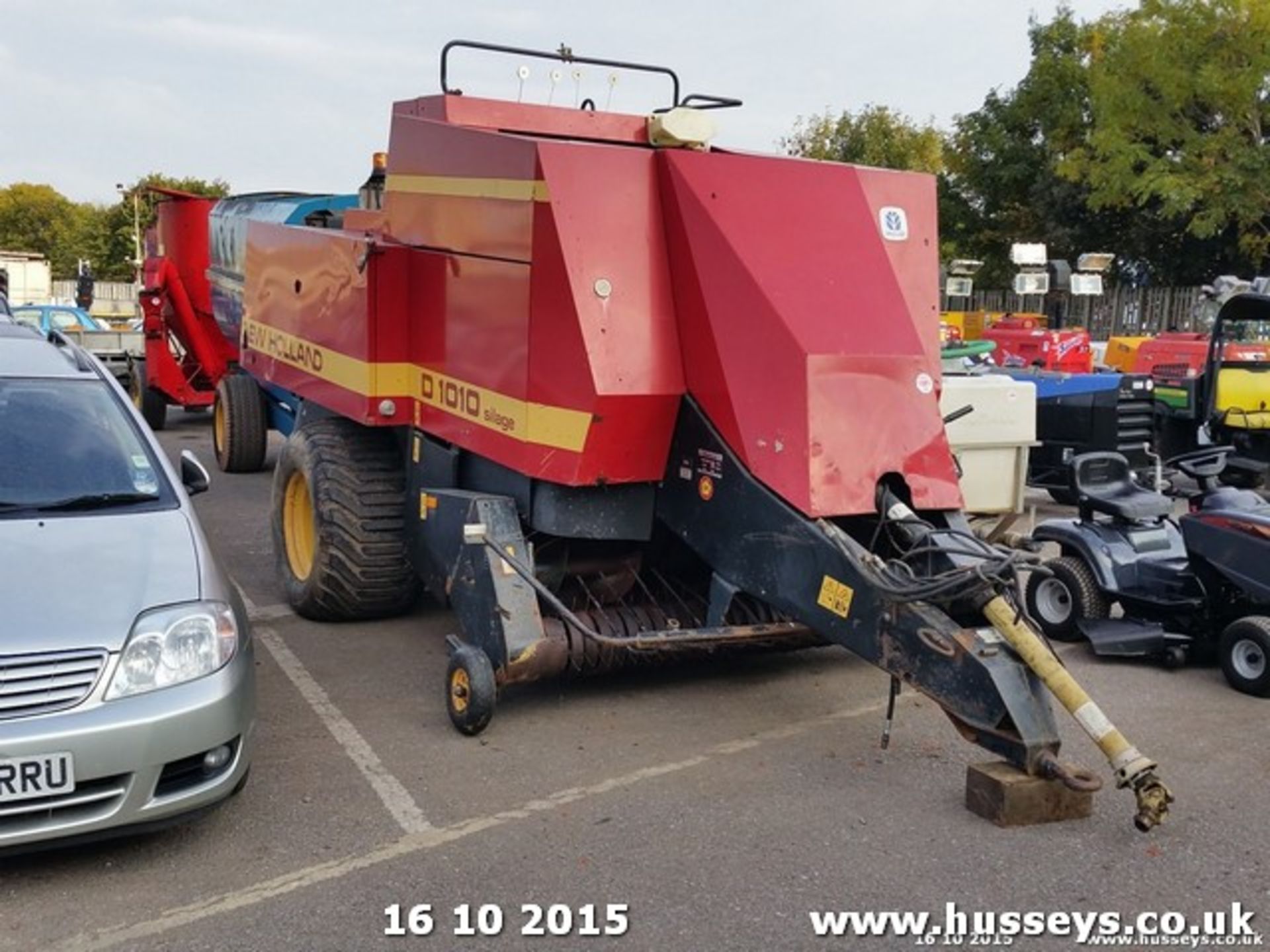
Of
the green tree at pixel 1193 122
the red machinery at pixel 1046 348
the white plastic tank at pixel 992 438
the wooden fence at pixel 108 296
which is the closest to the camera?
the white plastic tank at pixel 992 438

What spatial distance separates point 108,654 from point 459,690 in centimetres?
169

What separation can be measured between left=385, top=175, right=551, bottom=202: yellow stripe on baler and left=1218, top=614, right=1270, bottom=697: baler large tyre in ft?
12.5

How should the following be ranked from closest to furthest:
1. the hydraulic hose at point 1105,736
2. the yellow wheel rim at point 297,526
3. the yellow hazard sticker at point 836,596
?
1. the hydraulic hose at point 1105,736
2. the yellow hazard sticker at point 836,596
3. the yellow wheel rim at point 297,526

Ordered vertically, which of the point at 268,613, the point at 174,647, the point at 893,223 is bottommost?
the point at 268,613

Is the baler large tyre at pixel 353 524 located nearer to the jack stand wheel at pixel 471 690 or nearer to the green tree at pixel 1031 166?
the jack stand wheel at pixel 471 690

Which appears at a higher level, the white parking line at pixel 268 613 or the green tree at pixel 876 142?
the green tree at pixel 876 142

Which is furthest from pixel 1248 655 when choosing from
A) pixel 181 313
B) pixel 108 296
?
pixel 108 296

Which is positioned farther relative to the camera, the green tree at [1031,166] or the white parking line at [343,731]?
the green tree at [1031,166]

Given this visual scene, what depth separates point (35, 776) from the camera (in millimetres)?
3756

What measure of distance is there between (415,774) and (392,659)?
1592mm

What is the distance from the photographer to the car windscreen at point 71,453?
187 inches

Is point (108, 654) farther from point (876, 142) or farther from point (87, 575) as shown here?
point (876, 142)

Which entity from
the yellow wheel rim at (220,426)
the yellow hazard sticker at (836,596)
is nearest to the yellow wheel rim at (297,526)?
the yellow hazard sticker at (836,596)

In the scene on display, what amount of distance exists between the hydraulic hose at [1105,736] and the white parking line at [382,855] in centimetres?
133
